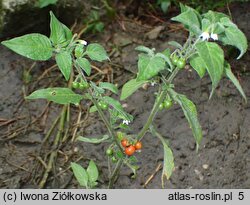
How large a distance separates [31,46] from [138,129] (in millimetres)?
953

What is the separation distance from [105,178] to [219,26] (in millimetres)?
977

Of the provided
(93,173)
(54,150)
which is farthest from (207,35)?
(54,150)

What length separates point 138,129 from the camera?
203 cm

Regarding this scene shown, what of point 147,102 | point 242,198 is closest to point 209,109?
point 147,102

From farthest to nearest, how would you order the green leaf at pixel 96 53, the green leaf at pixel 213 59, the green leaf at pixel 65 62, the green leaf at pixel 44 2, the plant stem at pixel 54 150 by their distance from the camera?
the green leaf at pixel 44 2 → the plant stem at pixel 54 150 → the green leaf at pixel 96 53 → the green leaf at pixel 65 62 → the green leaf at pixel 213 59

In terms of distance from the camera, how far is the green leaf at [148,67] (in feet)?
3.85

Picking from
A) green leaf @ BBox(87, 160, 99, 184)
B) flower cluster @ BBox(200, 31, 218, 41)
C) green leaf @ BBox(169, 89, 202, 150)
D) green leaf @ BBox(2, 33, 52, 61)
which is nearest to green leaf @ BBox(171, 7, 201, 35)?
flower cluster @ BBox(200, 31, 218, 41)

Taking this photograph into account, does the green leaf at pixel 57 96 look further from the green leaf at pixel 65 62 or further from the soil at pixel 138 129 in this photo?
the soil at pixel 138 129

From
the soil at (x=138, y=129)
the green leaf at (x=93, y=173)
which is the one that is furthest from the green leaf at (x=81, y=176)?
the soil at (x=138, y=129)

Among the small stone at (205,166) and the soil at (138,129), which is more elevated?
the soil at (138,129)

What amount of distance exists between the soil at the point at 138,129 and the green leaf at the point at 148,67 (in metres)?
0.82

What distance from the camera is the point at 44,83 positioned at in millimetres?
2182

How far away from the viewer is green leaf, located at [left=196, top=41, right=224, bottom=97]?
1.09 metres

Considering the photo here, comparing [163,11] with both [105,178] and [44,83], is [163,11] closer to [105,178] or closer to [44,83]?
[44,83]
